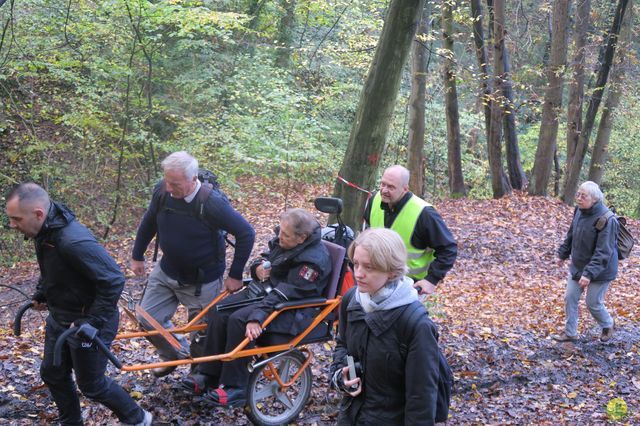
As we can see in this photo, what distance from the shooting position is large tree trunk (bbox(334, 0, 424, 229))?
839cm

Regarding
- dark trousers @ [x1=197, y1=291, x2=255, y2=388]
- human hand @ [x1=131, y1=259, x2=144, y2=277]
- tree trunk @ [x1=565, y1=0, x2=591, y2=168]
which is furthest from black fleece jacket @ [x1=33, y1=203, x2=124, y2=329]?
tree trunk @ [x1=565, y1=0, x2=591, y2=168]

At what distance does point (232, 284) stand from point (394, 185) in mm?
1716

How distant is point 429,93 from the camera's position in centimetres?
2459

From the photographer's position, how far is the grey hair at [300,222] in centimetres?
522

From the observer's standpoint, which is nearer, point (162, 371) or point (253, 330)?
point (253, 330)

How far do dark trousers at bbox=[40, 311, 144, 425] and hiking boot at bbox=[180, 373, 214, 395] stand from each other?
60 centimetres

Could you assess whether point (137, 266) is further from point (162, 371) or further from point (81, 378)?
point (81, 378)

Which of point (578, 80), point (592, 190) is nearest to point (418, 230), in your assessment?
point (592, 190)

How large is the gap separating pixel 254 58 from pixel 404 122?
6656mm

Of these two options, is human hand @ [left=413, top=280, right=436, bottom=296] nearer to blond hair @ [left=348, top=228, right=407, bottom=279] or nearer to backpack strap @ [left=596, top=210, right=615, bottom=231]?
blond hair @ [left=348, top=228, right=407, bottom=279]

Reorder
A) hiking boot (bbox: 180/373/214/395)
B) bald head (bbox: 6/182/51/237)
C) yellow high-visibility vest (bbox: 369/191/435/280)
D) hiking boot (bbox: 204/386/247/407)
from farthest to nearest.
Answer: yellow high-visibility vest (bbox: 369/191/435/280)
hiking boot (bbox: 180/373/214/395)
hiking boot (bbox: 204/386/247/407)
bald head (bbox: 6/182/51/237)

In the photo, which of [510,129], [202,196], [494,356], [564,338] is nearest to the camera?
[202,196]

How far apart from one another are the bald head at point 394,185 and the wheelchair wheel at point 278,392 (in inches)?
64.7

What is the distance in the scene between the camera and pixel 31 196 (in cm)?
423
